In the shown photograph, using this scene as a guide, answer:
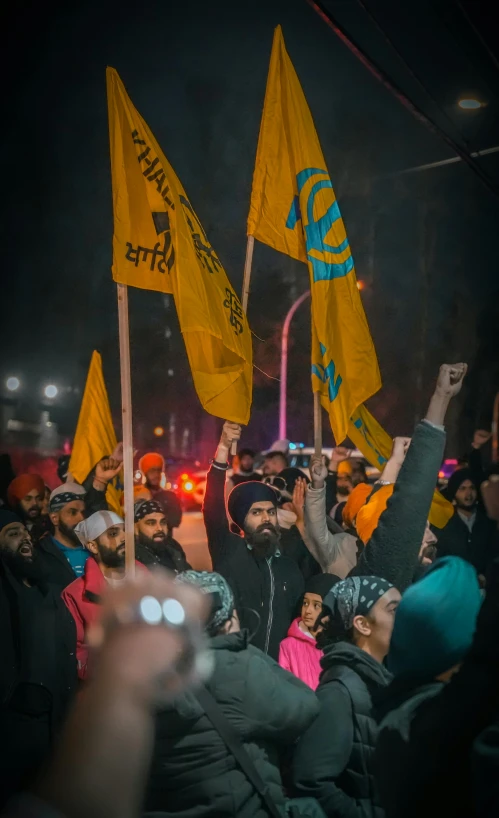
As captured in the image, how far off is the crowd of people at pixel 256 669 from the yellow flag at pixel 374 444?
0.34 meters

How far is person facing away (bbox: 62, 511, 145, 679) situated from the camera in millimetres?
3977

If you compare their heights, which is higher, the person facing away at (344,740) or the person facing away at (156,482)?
the person facing away at (156,482)

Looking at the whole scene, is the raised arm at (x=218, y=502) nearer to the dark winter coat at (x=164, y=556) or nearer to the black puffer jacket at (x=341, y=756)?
the dark winter coat at (x=164, y=556)

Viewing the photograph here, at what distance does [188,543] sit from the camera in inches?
497

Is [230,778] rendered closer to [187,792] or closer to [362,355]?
[187,792]

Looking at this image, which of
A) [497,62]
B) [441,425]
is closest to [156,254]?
[441,425]

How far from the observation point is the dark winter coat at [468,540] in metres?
6.00

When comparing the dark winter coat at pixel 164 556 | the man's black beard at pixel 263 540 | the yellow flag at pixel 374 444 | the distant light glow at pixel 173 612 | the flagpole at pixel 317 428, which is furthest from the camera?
the yellow flag at pixel 374 444

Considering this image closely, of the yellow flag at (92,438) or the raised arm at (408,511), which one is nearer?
the raised arm at (408,511)

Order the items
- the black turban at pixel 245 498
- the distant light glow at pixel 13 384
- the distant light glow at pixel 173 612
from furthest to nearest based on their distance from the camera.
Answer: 1. the distant light glow at pixel 13 384
2. the black turban at pixel 245 498
3. the distant light glow at pixel 173 612

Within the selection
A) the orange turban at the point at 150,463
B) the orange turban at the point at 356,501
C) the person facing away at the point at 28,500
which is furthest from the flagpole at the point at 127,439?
the orange turban at the point at 150,463

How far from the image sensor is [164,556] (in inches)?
193

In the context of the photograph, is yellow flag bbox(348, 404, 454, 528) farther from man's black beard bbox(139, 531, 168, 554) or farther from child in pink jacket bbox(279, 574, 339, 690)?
man's black beard bbox(139, 531, 168, 554)

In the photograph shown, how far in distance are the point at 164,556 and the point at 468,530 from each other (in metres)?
2.74
